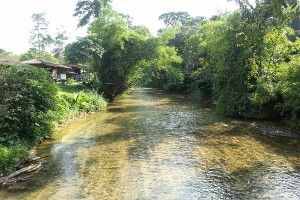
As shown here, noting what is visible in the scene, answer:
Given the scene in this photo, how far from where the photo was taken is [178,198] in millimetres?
8602

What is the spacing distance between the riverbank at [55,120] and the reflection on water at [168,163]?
0.68 metres

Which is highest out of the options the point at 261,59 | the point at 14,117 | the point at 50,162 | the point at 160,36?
the point at 160,36

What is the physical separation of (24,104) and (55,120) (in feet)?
13.1

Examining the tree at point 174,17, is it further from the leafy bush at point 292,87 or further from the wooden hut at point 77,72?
the leafy bush at point 292,87

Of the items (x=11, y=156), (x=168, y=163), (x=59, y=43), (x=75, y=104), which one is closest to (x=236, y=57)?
(x=75, y=104)

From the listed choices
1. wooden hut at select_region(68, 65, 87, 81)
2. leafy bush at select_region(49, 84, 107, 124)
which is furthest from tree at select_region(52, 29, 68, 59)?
leafy bush at select_region(49, 84, 107, 124)

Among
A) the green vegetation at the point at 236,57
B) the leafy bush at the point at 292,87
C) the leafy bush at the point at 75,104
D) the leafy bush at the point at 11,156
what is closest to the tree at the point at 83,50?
the green vegetation at the point at 236,57

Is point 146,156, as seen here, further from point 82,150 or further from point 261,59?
Result: point 261,59

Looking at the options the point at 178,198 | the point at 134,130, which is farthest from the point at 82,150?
the point at 178,198

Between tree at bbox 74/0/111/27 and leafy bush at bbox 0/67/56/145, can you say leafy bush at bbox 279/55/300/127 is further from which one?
tree at bbox 74/0/111/27

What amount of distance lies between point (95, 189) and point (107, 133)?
8476 millimetres

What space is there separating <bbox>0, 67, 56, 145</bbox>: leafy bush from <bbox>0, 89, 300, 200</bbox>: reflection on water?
1084mm

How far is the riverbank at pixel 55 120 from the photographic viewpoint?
35.7 feet

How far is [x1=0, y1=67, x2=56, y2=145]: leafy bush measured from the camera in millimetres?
13031
